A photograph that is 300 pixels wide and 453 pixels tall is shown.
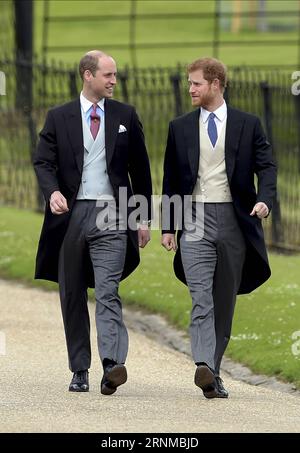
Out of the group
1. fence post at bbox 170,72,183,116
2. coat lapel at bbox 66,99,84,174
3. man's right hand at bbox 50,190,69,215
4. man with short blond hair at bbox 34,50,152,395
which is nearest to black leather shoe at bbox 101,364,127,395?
man with short blond hair at bbox 34,50,152,395

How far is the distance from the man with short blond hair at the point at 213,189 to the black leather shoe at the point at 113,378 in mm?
425

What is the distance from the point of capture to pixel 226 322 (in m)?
9.76

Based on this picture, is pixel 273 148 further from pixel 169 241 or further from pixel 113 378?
pixel 113 378

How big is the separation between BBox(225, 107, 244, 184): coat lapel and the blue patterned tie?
0.23ft

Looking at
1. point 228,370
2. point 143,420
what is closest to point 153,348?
point 228,370

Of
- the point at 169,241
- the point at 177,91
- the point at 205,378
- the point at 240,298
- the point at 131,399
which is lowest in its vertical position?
the point at 240,298

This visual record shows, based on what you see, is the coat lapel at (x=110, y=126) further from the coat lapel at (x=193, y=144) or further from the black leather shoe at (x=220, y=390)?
the black leather shoe at (x=220, y=390)

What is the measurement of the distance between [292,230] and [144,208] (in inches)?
377

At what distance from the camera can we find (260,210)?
9.43 m

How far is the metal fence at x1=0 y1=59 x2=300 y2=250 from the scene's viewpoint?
1873cm

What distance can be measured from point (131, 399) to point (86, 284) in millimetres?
830

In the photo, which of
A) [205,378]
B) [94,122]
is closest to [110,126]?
[94,122]

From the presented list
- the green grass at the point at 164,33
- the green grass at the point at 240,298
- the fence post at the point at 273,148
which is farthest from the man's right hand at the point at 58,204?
the green grass at the point at 164,33
